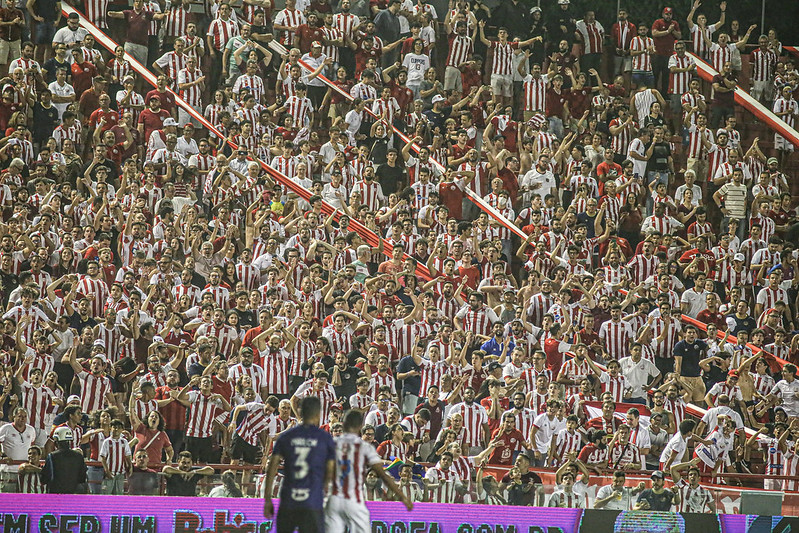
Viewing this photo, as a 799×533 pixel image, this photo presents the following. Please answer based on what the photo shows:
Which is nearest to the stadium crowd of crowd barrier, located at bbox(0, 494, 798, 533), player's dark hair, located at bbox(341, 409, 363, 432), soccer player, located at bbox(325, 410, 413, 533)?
crowd barrier, located at bbox(0, 494, 798, 533)

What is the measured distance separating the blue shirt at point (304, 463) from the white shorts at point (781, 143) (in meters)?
15.4

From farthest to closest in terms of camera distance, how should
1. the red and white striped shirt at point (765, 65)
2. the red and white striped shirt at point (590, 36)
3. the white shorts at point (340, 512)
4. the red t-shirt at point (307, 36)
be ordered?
the red and white striped shirt at point (765, 65), the red and white striped shirt at point (590, 36), the red t-shirt at point (307, 36), the white shorts at point (340, 512)

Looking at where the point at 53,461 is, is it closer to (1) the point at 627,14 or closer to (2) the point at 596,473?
(2) the point at 596,473

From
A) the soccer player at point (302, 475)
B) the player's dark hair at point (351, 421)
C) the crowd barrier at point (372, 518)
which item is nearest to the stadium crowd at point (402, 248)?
the crowd barrier at point (372, 518)

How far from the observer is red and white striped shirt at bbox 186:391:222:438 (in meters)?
16.2

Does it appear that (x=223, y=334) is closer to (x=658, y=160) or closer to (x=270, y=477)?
(x=270, y=477)

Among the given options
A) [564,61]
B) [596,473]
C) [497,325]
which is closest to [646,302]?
[497,325]

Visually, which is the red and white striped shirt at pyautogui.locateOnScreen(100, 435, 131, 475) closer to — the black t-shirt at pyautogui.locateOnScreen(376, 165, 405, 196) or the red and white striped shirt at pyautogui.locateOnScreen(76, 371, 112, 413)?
the red and white striped shirt at pyautogui.locateOnScreen(76, 371, 112, 413)

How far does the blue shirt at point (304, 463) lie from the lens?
10.3 metres

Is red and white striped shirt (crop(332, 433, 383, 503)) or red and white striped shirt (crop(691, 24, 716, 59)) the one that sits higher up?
red and white striped shirt (crop(691, 24, 716, 59))

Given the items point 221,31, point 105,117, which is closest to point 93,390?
point 105,117

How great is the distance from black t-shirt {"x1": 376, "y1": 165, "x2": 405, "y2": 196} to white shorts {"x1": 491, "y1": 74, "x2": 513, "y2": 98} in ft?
9.59

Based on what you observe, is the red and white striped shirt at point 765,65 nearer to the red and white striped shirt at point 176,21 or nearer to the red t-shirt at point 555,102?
the red t-shirt at point 555,102

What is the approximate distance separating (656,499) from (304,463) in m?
5.46
